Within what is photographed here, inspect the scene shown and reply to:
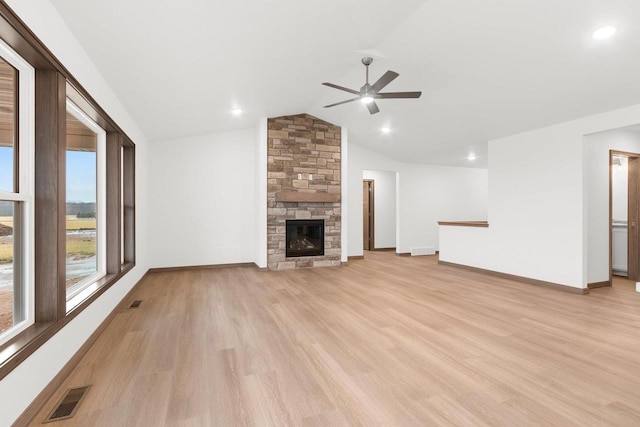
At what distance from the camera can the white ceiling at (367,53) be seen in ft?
8.04

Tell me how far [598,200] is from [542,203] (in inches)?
27.7

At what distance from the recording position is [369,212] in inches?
355

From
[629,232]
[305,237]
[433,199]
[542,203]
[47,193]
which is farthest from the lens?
[433,199]

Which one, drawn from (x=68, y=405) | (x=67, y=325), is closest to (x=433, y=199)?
(x=67, y=325)

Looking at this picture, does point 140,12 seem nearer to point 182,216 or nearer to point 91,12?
point 91,12

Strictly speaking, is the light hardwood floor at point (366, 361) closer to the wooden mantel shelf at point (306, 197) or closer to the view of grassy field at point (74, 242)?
the view of grassy field at point (74, 242)

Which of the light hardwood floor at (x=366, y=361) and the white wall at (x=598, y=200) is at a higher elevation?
the white wall at (x=598, y=200)

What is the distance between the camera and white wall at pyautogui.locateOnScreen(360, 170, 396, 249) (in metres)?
8.98

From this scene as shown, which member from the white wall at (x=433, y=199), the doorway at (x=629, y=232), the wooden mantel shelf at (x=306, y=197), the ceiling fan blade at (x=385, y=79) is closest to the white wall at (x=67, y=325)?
the ceiling fan blade at (x=385, y=79)

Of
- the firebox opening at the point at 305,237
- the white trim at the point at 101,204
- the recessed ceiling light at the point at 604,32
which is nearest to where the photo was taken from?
the recessed ceiling light at the point at 604,32

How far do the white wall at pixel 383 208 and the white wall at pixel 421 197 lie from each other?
947 millimetres

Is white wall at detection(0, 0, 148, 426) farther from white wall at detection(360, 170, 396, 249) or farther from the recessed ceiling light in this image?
white wall at detection(360, 170, 396, 249)

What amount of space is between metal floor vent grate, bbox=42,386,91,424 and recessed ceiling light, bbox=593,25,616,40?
15.7 ft

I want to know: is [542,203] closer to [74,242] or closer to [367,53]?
[367,53]
